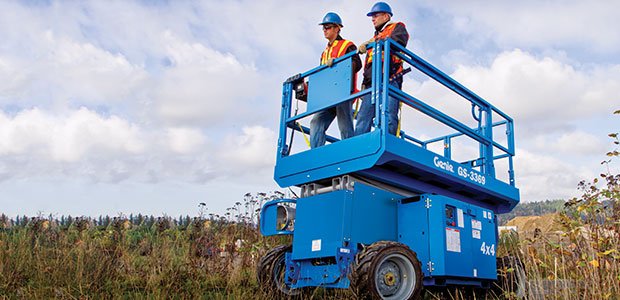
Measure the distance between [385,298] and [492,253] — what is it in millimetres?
2309

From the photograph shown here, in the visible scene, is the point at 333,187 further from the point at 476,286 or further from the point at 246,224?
the point at 246,224

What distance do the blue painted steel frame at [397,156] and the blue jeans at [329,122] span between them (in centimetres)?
25

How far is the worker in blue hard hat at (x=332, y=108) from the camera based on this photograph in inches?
280

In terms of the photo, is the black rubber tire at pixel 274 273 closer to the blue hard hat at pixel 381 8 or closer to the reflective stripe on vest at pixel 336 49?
the reflective stripe on vest at pixel 336 49

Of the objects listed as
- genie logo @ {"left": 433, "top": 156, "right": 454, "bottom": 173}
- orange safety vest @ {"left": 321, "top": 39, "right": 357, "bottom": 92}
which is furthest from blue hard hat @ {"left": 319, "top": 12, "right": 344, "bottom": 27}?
genie logo @ {"left": 433, "top": 156, "right": 454, "bottom": 173}

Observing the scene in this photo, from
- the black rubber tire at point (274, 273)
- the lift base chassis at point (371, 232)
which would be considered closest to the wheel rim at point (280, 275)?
the black rubber tire at point (274, 273)

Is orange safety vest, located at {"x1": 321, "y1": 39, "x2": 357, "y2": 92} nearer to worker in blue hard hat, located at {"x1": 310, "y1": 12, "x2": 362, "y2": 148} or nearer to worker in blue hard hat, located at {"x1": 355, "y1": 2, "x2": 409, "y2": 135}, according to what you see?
worker in blue hard hat, located at {"x1": 310, "y1": 12, "x2": 362, "y2": 148}

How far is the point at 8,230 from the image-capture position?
9289 mm

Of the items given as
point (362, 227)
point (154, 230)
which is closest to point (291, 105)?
point (362, 227)

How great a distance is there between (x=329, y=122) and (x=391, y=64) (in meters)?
1.05

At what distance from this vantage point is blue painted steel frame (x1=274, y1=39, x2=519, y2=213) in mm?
6102

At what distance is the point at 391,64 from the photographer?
7.23 m

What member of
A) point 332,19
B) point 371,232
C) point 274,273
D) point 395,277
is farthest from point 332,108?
point 395,277

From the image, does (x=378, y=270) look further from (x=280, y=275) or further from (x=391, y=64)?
(x=391, y=64)
